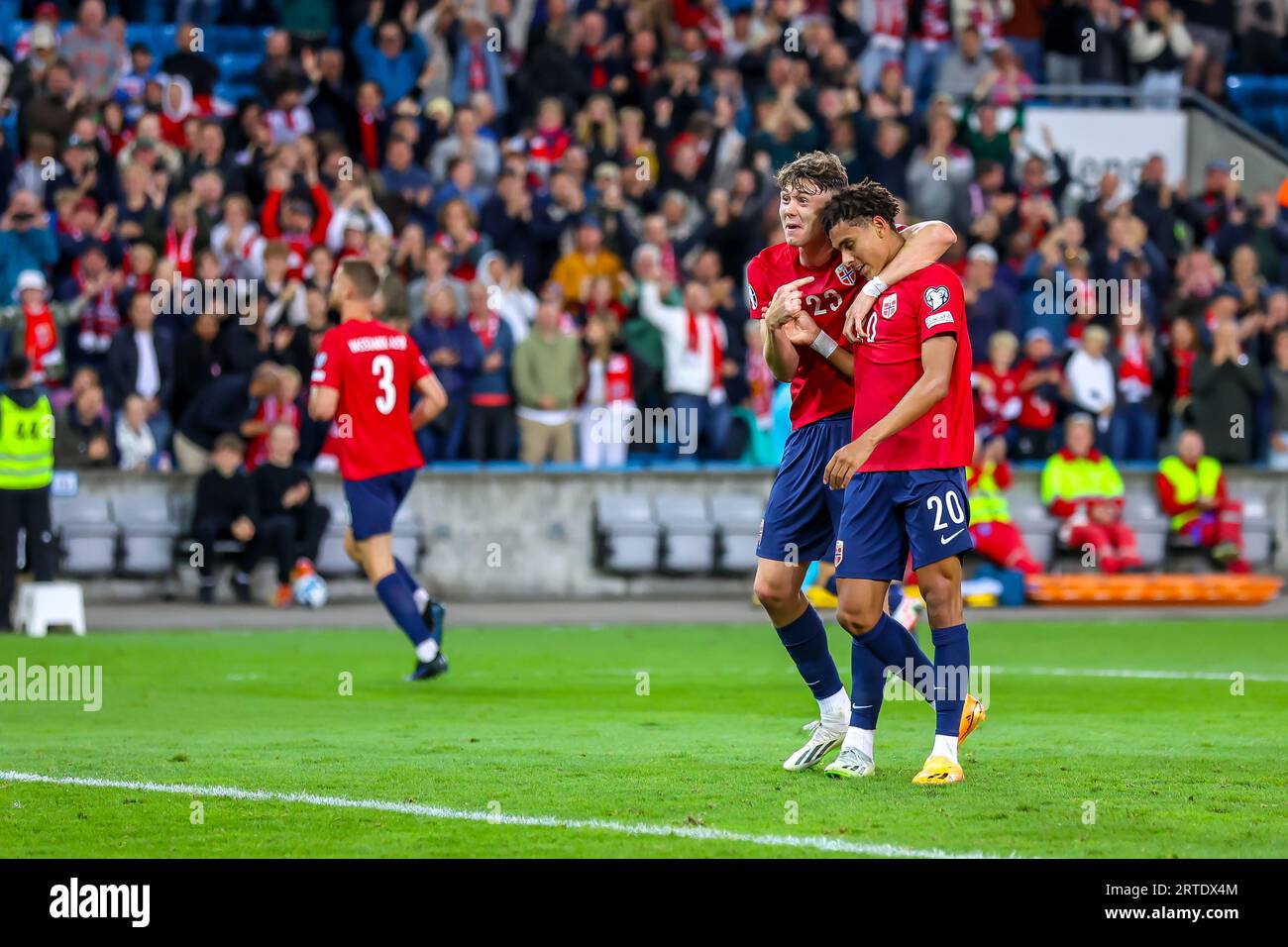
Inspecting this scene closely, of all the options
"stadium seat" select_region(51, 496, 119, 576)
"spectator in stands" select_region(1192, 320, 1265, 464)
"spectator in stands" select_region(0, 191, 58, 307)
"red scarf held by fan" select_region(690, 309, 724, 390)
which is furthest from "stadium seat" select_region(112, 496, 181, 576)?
"spectator in stands" select_region(1192, 320, 1265, 464)

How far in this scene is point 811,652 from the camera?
9.02 meters

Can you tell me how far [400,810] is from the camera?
7.62 m

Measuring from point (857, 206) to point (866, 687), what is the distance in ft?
6.20

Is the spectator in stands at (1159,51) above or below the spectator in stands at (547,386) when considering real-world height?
above

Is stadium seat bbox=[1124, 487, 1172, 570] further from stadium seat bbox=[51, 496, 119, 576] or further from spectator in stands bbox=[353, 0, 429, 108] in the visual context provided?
stadium seat bbox=[51, 496, 119, 576]

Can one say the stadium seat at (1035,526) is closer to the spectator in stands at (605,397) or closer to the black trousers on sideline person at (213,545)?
the spectator in stands at (605,397)

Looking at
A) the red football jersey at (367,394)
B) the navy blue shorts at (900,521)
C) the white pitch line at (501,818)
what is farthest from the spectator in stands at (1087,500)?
the white pitch line at (501,818)

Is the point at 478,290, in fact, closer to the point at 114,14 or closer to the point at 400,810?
the point at 114,14

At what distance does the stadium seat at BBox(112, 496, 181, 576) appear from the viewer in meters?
19.2

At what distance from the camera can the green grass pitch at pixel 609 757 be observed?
7055mm

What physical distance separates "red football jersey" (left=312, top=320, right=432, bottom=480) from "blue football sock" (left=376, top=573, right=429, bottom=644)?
67cm

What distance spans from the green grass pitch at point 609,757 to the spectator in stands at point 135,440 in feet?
13.7
